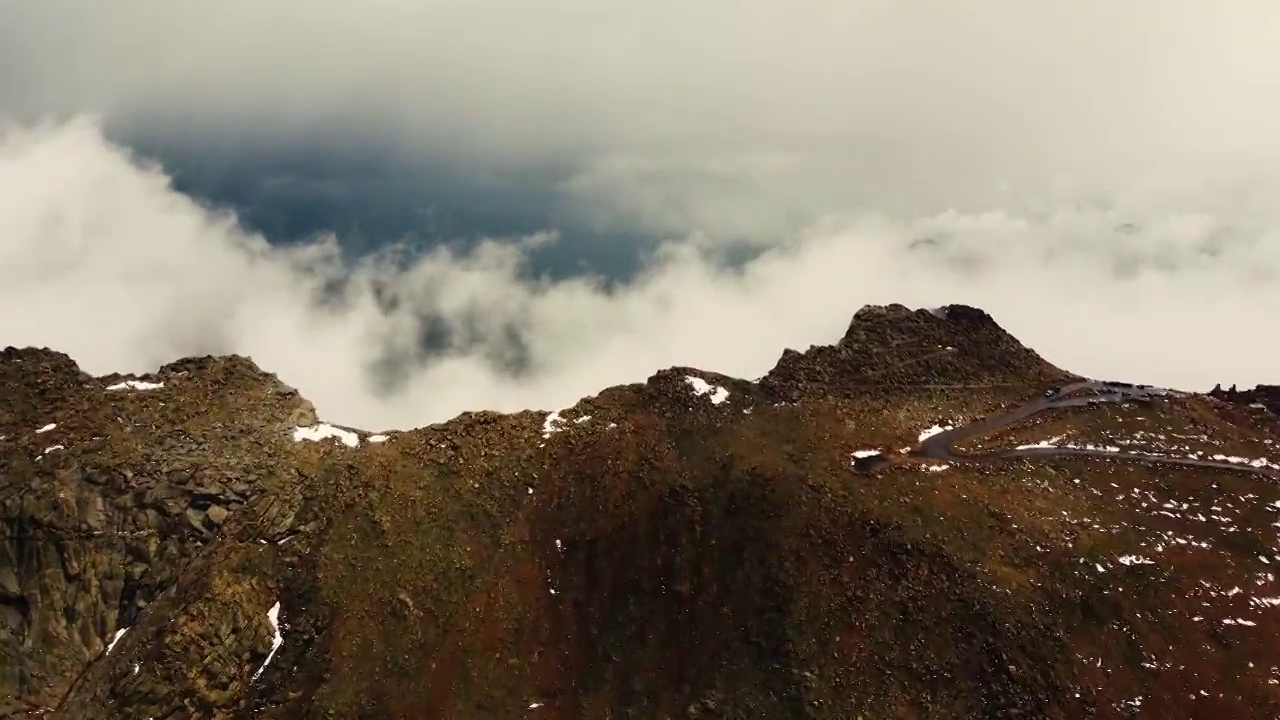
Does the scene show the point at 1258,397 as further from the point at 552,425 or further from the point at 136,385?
the point at 136,385

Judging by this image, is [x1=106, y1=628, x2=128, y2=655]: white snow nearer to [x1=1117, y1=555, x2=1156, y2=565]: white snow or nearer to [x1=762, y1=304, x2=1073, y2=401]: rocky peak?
[x1=762, y1=304, x2=1073, y2=401]: rocky peak

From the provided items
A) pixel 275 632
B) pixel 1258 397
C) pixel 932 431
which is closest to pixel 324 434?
pixel 275 632

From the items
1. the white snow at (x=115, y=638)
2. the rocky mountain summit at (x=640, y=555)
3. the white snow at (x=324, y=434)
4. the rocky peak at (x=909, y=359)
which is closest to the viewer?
the rocky mountain summit at (x=640, y=555)

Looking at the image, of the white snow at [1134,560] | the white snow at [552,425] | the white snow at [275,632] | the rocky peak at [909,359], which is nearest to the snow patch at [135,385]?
the white snow at [275,632]

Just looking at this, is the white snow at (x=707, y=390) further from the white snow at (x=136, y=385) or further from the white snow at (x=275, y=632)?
the white snow at (x=136, y=385)

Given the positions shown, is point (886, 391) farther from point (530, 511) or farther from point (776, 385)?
point (530, 511)

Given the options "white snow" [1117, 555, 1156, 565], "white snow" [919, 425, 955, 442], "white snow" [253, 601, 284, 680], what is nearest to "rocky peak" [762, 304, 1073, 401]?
"white snow" [919, 425, 955, 442]

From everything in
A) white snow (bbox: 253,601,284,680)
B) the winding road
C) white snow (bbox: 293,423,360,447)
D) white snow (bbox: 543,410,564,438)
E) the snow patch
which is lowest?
white snow (bbox: 253,601,284,680)
